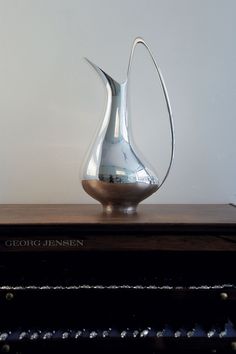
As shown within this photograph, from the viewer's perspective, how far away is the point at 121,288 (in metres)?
0.67

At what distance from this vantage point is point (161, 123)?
3.42 feet

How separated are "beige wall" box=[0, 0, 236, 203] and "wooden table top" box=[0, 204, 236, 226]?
0.19 m

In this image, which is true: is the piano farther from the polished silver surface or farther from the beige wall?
the beige wall

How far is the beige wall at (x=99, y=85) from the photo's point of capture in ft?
3.35

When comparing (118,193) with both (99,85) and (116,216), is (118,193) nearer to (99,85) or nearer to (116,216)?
(116,216)

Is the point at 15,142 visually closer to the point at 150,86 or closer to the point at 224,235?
the point at 150,86

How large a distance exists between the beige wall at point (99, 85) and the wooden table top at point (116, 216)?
0.63 feet

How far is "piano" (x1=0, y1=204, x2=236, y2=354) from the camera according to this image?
2.15 feet

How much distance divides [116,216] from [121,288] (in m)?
0.14

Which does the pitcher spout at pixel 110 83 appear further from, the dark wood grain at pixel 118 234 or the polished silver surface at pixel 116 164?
the dark wood grain at pixel 118 234

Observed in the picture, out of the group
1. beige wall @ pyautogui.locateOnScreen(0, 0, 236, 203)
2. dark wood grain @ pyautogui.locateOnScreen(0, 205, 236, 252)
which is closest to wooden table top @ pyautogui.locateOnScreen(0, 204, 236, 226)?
dark wood grain @ pyautogui.locateOnScreen(0, 205, 236, 252)

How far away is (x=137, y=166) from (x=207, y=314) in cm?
33

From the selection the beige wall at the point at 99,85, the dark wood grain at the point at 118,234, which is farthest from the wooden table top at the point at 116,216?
the beige wall at the point at 99,85

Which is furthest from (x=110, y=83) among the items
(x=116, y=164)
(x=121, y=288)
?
(x=121, y=288)
